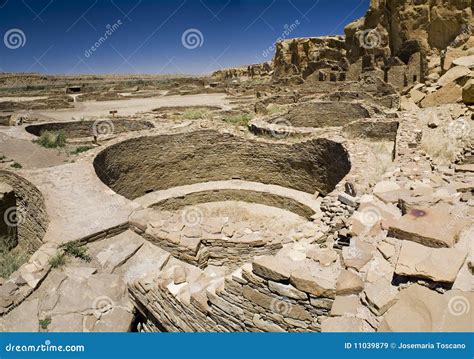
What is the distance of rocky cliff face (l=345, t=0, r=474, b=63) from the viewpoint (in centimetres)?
2073

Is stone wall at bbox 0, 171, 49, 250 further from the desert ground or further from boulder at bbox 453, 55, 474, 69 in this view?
boulder at bbox 453, 55, 474, 69

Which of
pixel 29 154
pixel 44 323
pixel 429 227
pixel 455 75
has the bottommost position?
pixel 44 323

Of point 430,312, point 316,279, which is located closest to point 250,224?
point 316,279

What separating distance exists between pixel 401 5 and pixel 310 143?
70.3 ft

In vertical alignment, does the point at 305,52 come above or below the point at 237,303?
above

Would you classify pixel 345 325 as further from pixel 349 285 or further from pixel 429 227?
pixel 429 227

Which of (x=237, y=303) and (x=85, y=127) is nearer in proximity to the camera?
(x=237, y=303)

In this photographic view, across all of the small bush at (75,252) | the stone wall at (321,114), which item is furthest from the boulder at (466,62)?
the small bush at (75,252)

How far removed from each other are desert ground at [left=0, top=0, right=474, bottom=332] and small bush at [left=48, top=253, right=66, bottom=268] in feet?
0.07

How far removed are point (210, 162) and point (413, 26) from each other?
849 inches

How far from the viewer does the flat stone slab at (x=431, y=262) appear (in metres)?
2.53

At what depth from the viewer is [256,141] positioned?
33.7 feet

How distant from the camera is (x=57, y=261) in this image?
477 cm

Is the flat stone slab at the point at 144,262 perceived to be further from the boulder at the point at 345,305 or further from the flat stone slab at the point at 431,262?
the flat stone slab at the point at 431,262
